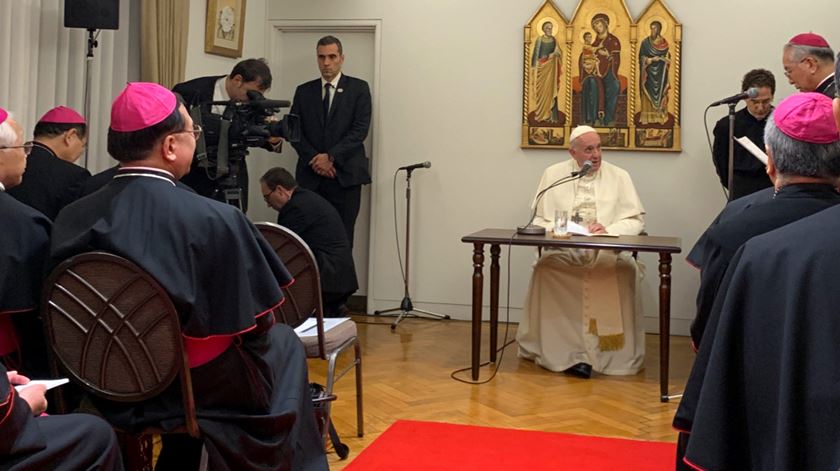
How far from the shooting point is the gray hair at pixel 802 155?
95.0 inches

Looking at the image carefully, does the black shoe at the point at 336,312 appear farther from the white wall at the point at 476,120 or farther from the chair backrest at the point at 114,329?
the chair backrest at the point at 114,329

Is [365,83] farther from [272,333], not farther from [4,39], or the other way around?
[272,333]

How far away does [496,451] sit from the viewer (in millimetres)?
4047

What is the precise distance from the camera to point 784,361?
5.79 feet

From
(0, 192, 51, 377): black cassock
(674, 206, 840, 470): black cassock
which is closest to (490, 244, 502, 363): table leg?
(0, 192, 51, 377): black cassock

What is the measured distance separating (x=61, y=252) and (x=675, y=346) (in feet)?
16.1

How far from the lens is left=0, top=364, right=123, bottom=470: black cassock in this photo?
205 cm

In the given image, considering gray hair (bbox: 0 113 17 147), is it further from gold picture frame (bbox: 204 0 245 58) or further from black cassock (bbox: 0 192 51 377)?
gold picture frame (bbox: 204 0 245 58)

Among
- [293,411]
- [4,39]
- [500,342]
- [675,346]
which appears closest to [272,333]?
[293,411]

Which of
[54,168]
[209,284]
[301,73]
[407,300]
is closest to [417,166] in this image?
[407,300]

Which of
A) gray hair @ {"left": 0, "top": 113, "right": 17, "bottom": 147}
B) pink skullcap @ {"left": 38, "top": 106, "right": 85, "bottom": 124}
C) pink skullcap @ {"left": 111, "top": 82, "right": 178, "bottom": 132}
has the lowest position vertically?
gray hair @ {"left": 0, "top": 113, "right": 17, "bottom": 147}

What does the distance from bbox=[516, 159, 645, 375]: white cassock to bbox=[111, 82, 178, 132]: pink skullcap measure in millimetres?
3517

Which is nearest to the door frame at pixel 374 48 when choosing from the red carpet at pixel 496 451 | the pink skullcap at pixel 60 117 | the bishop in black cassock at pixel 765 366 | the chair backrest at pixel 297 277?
the red carpet at pixel 496 451

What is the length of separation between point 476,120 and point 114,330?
5163 millimetres
